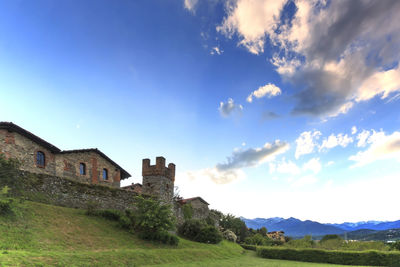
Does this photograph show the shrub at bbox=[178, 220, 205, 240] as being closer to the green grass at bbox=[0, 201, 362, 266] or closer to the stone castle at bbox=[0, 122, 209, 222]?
the stone castle at bbox=[0, 122, 209, 222]

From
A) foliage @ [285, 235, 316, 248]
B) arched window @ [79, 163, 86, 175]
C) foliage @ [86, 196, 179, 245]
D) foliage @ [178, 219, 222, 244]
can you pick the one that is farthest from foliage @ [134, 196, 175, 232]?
foliage @ [285, 235, 316, 248]

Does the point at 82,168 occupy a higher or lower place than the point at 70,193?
higher

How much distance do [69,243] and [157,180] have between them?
51.7 feet

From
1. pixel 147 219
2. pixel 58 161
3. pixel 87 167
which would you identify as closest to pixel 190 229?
pixel 147 219

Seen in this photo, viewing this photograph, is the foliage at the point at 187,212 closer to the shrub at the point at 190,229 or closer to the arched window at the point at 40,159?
the shrub at the point at 190,229

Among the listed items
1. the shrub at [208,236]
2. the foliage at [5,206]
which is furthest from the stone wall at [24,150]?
the shrub at [208,236]

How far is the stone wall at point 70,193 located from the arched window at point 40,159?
8.05 meters

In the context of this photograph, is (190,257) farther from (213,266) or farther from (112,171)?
(112,171)

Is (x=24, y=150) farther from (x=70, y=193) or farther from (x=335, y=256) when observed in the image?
(x=335, y=256)

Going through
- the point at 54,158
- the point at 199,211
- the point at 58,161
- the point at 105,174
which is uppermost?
the point at 54,158

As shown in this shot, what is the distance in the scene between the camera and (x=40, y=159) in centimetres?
2864

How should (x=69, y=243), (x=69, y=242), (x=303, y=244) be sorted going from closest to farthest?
(x=69, y=243)
(x=69, y=242)
(x=303, y=244)

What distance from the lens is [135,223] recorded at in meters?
22.8

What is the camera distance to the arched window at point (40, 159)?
2819 centimetres
